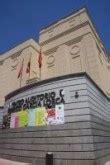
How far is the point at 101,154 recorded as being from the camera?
8547 millimetres

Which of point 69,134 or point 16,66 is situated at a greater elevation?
point 16,66

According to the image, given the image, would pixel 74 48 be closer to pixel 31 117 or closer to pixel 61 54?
pixel 61 54

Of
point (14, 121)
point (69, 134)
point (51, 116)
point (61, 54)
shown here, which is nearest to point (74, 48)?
point (61, 54)

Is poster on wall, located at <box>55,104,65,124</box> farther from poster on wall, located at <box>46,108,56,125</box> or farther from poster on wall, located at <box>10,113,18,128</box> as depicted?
poster on wall, located at <box>10,113,18,128</box>

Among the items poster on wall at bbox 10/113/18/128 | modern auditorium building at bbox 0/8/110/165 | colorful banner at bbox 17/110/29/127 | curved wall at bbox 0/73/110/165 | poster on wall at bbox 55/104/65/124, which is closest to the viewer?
curved wall at bbox 0/73/110/165

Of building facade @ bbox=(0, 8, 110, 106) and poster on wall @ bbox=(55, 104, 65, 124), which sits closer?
poster on wall @ bbox=(55, 104, 65, 124)

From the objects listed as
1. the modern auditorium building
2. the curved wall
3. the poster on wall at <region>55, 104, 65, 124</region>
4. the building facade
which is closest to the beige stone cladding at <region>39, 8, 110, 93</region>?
the building facade

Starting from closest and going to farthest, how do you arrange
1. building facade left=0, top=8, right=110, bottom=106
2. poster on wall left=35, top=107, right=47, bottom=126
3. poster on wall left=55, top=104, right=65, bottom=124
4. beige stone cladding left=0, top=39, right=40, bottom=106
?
poster on wall left=55, top=104, right=65, bottom=124
poster on wall left=35, top=107, right=47, bottom=126
building facade left=0, top=8, right=110, bottom=106
beige stone cladding left=0, top=39, right=40, bottom=106

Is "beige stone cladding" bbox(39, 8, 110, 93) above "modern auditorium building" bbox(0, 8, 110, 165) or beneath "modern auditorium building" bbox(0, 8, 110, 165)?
above

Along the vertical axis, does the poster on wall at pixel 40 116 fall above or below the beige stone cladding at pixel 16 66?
below

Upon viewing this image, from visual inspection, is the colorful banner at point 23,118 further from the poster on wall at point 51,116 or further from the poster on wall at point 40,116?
the poster on wall at point 51,116

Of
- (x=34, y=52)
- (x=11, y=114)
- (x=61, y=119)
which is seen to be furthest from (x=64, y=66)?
(x=61, y=119)

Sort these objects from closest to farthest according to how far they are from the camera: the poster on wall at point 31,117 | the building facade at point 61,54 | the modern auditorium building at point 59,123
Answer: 1. the modern auditorium building at point 59,123
2. the poster on wall at point 31,117
3. the building facade at point 61,54

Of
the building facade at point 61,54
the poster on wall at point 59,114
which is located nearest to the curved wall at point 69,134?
the poster on wall at point 59,114
